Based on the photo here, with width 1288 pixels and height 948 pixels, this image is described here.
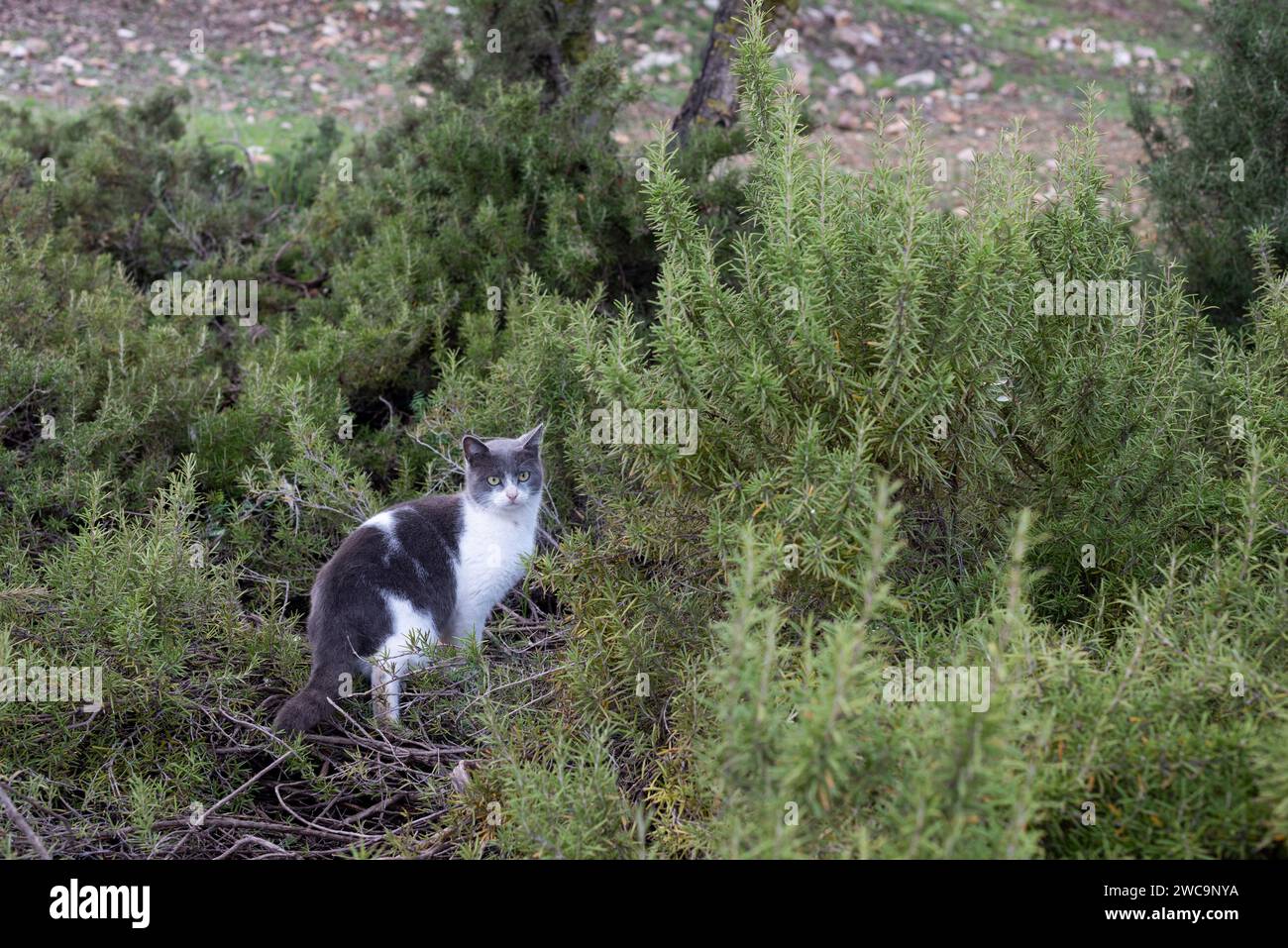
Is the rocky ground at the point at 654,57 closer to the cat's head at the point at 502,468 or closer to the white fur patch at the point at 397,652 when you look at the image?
the cat's head at the point at 502,468

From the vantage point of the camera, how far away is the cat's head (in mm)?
3926

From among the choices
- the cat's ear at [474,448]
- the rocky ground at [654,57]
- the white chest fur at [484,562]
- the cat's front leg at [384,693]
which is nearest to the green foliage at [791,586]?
the cat's front leg at [384,693]

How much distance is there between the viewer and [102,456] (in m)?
4.11

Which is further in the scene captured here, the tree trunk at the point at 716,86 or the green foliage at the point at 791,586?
the tree trunk at the point at 716,86

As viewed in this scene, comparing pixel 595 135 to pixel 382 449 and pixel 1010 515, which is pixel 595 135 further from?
pixel 1010 515

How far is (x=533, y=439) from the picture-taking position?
A: 12.9ft

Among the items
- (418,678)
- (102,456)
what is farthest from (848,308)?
(102,456)

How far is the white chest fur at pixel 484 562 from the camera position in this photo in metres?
3.97

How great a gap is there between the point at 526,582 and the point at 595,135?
9.84 feet

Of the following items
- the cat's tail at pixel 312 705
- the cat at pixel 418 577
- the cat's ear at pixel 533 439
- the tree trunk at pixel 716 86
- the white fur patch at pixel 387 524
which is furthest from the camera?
the tree trunk at pixel 716 86

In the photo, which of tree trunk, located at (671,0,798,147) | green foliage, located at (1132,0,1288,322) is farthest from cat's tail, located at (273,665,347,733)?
green foliage, located at (1132,0,1288,322)

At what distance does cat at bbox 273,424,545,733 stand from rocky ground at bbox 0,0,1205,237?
610cm

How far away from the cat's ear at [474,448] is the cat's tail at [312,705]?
0.96m
